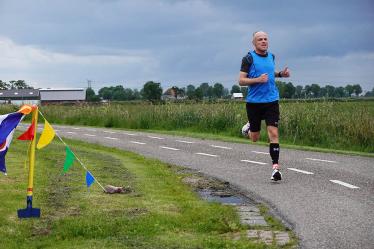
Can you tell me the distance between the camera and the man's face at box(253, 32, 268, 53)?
10445 millimetres

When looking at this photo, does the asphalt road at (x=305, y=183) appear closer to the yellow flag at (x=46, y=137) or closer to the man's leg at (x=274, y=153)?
the man's leg at (x=274, y=153)

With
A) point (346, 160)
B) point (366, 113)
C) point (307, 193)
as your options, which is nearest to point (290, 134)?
point (366, 113)

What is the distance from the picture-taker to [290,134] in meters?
22.2

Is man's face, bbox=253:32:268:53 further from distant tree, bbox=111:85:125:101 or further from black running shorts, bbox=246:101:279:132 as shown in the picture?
distant tree, bbox=111:85:125:101

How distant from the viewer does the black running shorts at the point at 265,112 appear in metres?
10.6

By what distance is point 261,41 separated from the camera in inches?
411

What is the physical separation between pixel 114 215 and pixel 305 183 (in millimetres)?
4198

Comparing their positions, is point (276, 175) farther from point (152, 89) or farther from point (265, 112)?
point (152, 89)

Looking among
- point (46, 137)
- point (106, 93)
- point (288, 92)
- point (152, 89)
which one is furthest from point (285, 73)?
point (106, 93)

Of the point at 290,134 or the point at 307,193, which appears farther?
the point at 290,134

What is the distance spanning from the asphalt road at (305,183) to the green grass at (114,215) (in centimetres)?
88

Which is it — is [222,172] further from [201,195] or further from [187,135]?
[187,135]

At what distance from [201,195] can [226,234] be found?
2.80m

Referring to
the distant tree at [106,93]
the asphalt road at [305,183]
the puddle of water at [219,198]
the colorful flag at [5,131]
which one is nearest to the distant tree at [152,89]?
the distant tree at [106,93]
